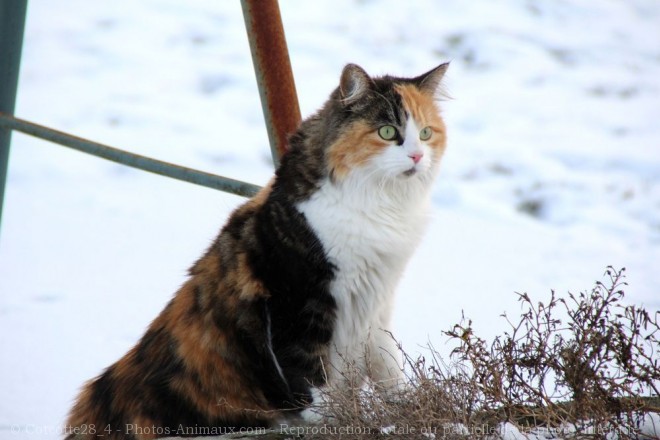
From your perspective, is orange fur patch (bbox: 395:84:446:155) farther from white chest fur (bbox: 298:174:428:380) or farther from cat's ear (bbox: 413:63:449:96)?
white chest fur (bbox: 298:174:428:380)

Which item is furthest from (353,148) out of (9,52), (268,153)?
(268,153)

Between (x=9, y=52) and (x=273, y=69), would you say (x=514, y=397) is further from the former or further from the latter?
(x=9, y=52)

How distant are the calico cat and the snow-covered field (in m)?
0.80

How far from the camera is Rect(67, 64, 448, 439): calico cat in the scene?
229 centimetres

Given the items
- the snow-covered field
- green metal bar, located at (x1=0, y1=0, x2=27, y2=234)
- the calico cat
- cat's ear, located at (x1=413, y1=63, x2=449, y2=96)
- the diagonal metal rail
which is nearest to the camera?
the calico cat

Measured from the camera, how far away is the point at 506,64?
6.14 m

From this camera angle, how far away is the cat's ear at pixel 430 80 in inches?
99.9

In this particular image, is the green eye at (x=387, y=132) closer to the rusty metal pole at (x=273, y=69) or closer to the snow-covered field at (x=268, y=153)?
the rusty metal pole at (x=273, y=69)

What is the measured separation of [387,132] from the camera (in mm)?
2393

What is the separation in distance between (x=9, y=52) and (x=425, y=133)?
1.35m

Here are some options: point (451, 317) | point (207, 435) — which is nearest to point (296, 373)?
point (207, 435)

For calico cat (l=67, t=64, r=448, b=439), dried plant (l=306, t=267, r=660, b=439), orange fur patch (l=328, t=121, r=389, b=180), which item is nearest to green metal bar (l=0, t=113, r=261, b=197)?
calico cat (l=67, t=64, r=448, b=439)

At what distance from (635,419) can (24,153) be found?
13.1ft

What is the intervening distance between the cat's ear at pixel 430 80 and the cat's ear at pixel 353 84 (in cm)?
18
